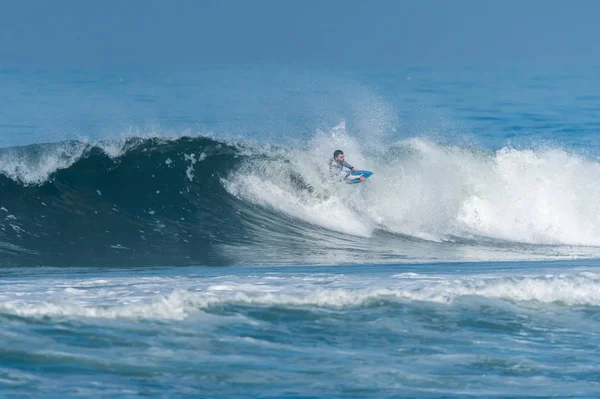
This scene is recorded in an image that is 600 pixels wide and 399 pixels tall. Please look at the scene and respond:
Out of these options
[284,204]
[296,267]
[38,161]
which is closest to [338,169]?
[284,204]

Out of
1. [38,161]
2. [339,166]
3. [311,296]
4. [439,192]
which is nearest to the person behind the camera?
[311,296]

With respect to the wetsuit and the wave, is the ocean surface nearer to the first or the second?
the wave

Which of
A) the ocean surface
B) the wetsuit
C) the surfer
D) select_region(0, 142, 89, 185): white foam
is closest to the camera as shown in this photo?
the ocean surface

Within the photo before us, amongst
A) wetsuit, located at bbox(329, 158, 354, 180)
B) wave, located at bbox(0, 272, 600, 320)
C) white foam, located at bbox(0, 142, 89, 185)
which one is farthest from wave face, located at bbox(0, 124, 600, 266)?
wave, located at bbox(0, 272, 600, 320)

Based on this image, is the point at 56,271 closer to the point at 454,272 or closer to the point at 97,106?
the point at 454,272

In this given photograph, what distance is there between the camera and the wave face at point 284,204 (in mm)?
13430

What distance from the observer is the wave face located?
1343 cm

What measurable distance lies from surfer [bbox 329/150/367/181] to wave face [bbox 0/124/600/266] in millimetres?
215

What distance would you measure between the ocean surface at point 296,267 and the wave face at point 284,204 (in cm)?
5

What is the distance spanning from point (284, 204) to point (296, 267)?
4640 millimetres

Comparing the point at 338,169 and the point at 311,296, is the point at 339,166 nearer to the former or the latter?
the point at 338,169

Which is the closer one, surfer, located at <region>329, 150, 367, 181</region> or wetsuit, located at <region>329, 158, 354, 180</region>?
surfer, located at <region>329, 150, 367, 181</region>

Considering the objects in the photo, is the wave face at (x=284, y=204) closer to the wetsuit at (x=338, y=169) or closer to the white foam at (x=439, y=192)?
the white foam at (x=439, y=192)

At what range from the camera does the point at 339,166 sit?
16.4m
